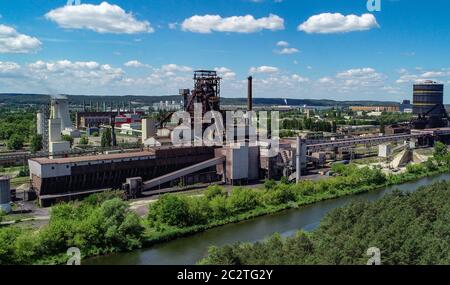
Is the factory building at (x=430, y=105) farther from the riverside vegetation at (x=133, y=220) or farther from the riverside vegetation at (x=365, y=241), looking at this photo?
the riverside vegetation at (x=365, y=241)

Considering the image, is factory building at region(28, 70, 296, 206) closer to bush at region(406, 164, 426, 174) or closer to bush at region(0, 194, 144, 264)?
bush at region(0, 194, 144, 264)

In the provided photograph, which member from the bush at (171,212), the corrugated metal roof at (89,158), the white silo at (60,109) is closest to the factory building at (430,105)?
the corrugated metal roof at (89,158)

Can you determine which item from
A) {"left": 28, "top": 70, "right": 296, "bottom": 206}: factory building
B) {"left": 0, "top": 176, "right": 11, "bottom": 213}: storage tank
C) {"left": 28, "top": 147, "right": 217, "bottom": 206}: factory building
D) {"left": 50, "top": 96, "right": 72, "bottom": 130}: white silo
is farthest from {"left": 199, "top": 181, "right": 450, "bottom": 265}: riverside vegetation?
{"left": 50, "top": 96, "right": 72, "bottom": 130}: white silo

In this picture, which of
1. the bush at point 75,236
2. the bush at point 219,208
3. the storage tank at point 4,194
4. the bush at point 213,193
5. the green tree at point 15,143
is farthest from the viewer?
the green tree at point 15,143
